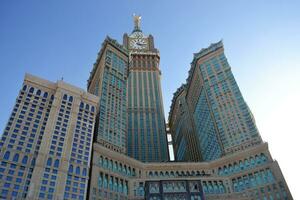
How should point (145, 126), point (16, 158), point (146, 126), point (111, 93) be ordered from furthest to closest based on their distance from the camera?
1. point (146, 126)
2. point (145, 126)
3. point (111, 93)
4. point (16, 158)

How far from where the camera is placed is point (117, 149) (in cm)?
12181

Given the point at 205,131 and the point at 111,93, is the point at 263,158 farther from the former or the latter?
the point at 111,93

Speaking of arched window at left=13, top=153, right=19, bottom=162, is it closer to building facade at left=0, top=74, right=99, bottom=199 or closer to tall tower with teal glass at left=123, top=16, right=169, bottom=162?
building facade at left=0, top=74, right=99, bottom=199

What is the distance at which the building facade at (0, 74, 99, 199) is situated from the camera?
8356 centimetres

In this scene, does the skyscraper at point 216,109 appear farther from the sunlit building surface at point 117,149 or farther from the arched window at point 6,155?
the arched window at point 6,155

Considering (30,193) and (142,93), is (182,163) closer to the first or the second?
(30,193)

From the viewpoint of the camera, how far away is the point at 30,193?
80.8 meters

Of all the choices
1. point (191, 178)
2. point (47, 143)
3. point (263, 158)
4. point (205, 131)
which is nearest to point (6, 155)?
point (47, 143)

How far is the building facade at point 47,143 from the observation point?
83.6 metres

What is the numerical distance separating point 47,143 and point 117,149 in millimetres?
34638

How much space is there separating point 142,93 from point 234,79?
71678 mm

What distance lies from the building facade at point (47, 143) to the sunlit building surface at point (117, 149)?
0.94 ft

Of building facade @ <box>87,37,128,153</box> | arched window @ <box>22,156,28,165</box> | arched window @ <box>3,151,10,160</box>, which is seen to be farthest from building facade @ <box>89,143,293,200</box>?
arched window @ <box>3,151,10,160</box>

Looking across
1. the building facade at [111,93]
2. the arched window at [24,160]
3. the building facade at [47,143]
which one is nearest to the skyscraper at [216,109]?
the building facade at [111,93]
